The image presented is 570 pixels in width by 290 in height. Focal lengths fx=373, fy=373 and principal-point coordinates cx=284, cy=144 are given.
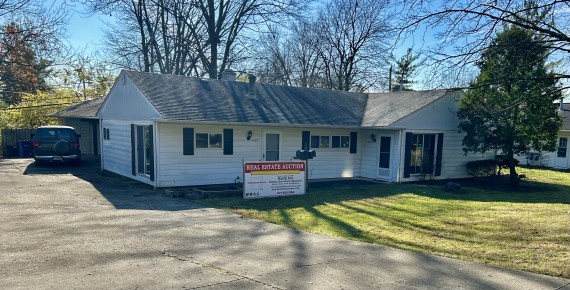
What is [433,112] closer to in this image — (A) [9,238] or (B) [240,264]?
(B) [240,264]

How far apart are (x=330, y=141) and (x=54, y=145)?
478 inches

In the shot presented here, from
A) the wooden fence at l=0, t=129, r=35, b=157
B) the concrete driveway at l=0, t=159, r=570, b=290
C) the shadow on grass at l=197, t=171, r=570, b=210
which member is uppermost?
the wooden fence at l=0, t=129, r=35, b=157

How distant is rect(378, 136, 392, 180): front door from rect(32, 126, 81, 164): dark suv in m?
13.7

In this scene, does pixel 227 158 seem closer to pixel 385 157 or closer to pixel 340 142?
pixel 340 142

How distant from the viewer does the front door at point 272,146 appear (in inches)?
576

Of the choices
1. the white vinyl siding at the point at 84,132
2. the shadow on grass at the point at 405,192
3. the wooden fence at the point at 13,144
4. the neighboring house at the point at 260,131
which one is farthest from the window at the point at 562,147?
the wooden fence at the point at 13,144

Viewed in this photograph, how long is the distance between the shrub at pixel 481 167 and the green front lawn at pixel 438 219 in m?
3.39

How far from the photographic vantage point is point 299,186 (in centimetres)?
1213

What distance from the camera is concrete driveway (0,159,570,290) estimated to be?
4.69 meters

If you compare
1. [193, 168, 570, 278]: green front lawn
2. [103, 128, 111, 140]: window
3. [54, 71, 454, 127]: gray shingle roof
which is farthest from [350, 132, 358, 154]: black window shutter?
[103, 128, 111, 140]: window

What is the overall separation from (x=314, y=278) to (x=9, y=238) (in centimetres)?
529

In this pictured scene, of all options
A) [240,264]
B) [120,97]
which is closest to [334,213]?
[240,264]

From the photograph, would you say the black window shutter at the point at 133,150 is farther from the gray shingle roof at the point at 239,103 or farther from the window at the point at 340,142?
the window at the point at 340,142

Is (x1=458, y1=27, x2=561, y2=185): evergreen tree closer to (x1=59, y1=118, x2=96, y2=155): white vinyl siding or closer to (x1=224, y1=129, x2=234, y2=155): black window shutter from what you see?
(x1=224, y1=129, x2=234, y2=155): black window shutter
